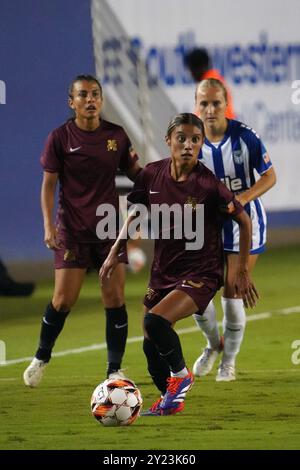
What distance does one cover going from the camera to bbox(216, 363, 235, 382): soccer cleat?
390 inches

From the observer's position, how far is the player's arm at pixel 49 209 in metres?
9.46

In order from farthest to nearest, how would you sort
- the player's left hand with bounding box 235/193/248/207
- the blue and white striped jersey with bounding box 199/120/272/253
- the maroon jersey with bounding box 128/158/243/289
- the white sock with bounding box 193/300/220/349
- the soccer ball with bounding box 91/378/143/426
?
the white sock with bounding box 193/300/220/349, the blue and white striped jersey with bounding box 199/120/272/253, the player's left hand with bounding box 235/193/248/207, the maroon jersey with bounding box 128/158/243/289, the soccer ball with bounding box 91/378/143/426

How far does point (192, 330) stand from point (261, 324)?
68 cm

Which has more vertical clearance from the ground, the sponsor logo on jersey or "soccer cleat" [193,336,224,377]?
the sponsor logo on jersey

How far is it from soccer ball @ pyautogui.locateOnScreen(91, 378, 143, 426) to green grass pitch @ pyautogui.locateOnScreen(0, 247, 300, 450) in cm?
7

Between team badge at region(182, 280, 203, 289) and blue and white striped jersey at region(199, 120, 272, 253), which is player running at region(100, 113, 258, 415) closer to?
team badge at region(182, 280, 203, 289)

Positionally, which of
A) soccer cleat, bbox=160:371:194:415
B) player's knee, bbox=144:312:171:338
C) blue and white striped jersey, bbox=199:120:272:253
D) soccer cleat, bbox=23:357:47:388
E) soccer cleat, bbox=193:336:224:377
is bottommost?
soccer cleat, bbox=193:336:224:377

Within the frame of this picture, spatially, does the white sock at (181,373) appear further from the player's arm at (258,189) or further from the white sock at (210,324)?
the white sock at (210,324)

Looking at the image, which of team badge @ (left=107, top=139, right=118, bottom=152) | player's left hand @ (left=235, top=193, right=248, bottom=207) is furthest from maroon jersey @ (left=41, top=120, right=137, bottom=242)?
player's left hand @ (left=235, top=193, right=248, bottom=207)

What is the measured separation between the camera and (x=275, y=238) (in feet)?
65.6

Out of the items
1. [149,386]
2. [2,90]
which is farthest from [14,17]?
[149,386]

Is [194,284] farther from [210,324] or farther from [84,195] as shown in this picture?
[210,324]

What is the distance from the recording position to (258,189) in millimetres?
9539

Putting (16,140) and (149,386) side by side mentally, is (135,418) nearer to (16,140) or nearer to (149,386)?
(149,386)
